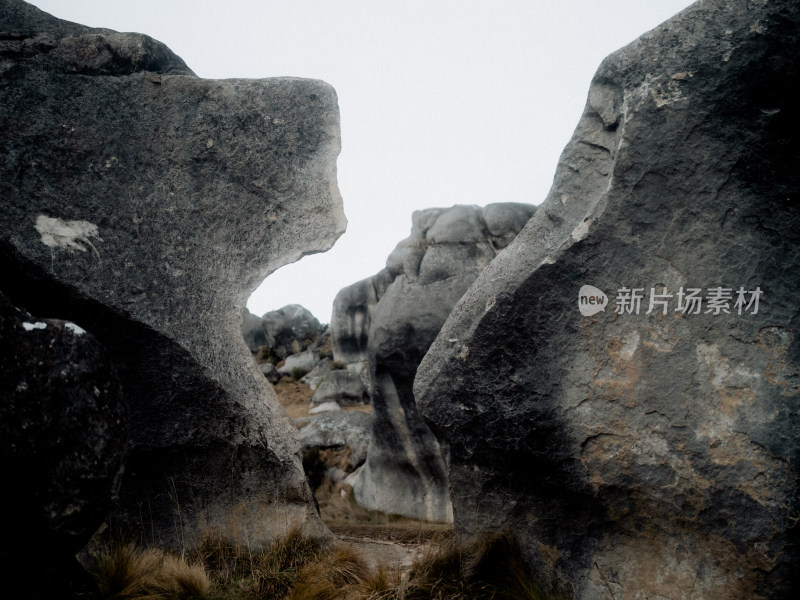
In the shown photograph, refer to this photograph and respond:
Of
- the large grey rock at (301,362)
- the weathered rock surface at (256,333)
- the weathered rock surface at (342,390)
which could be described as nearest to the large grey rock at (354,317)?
the weathered rock surface at (342,390)

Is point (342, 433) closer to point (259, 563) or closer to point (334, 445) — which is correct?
point (334, 445)

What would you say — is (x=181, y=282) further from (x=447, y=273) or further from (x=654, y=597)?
(x=447, y=273)

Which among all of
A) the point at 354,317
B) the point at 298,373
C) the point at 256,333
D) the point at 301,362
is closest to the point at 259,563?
the point at 354,317

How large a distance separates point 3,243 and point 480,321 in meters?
2.27

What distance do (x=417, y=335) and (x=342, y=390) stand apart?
995 cm

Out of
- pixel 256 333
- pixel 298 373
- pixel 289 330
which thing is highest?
pixel 289 330

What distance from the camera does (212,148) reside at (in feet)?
12.6

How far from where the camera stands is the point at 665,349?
289 centimetres

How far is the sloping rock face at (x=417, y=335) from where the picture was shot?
274 inches

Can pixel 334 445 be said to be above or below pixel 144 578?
below

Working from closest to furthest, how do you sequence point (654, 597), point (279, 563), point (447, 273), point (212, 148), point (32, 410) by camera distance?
point (32, 410) < point (654, 597) < point (279, 563) < point (212, 148) < point (447, 273)

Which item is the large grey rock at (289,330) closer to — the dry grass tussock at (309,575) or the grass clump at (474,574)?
the dry grass tussock at (309,575)

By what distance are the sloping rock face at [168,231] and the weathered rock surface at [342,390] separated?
1289 centimetres

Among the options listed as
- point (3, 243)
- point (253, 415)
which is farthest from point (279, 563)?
point (3, 243)
